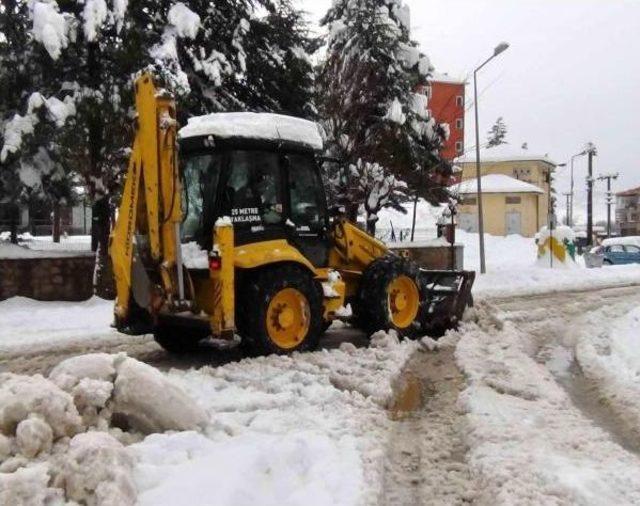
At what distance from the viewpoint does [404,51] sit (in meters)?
20.7

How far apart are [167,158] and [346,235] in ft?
10.0

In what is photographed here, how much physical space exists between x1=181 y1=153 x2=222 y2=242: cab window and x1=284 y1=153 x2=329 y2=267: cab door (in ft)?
3.03

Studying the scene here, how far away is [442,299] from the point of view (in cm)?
1035

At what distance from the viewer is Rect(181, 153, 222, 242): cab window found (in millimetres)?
8047

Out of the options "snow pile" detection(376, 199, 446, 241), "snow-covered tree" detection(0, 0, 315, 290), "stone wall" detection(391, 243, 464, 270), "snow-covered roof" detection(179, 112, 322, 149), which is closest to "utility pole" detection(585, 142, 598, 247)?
"snow pile" detection(376, 199, 446, 241)

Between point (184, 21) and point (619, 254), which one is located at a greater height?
point (184, 21)

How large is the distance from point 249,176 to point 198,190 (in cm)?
60

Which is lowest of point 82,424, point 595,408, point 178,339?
point 595,408

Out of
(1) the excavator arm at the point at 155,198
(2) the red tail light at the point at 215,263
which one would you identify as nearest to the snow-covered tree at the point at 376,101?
(1) the excavator arm at the point at 155,198

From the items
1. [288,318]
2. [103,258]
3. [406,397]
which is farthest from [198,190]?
[103,258]

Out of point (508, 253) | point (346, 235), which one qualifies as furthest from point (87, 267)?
point (508, 253)

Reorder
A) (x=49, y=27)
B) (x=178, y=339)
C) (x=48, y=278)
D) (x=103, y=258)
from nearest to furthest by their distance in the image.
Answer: (x=178, y=339) → (x=49, y=27) → (x=48, y=278) → (x=103, y=258)

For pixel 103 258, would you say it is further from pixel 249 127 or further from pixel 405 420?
pixel 405 420

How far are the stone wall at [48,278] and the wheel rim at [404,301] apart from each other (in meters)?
7.38
